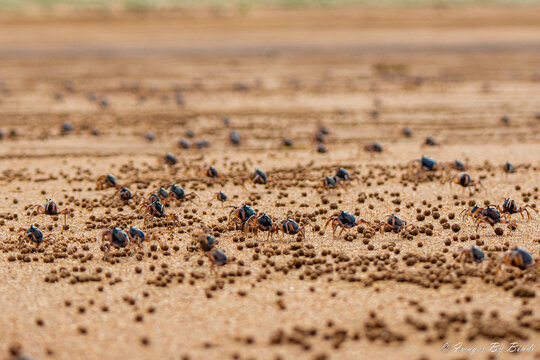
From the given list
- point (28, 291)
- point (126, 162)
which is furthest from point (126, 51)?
point (28, 291)

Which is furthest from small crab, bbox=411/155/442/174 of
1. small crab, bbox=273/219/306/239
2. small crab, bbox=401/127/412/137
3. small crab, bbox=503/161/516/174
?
small crab, bbox=273/219/306/239

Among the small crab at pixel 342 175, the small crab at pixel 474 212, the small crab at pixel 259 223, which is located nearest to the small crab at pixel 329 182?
the small crab at pixel 342 175

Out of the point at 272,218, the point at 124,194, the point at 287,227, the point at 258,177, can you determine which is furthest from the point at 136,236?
the point at 258,177

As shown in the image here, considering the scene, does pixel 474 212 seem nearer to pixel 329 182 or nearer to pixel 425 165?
pixel 329 182

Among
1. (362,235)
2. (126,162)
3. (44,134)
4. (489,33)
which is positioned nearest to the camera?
(362,235)

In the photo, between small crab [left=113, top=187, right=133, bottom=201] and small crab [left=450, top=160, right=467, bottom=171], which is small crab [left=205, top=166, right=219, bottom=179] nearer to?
small crab [left=113, top=187, right=133, bottom=201]

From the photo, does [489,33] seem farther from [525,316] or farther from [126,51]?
[525,316]
